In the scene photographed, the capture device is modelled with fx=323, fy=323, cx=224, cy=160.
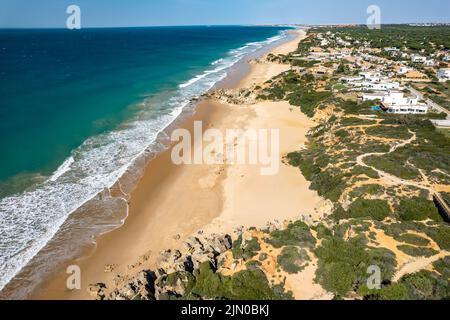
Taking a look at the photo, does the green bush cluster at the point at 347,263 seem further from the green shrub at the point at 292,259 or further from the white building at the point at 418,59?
the white building at the point at 418,59

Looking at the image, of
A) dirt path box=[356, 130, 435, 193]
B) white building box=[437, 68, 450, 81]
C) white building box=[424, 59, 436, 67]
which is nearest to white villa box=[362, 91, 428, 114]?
dirt path box=[356, 130, 435, 193]

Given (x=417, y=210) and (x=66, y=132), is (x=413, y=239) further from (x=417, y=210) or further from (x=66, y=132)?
(x=66, y=132)

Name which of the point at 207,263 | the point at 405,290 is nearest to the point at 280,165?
the point at 207,263

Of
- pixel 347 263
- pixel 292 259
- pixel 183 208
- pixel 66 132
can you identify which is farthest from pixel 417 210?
pixel 66 132

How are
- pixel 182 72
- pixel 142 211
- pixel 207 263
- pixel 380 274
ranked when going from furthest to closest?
pixel 182 72 → pixel 142 211 → pixel 207 263 → pixel 380 274

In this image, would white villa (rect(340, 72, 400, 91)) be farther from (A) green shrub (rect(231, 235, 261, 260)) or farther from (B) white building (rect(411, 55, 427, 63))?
(A) green shrub (rect(231, 235, 261, 260))
